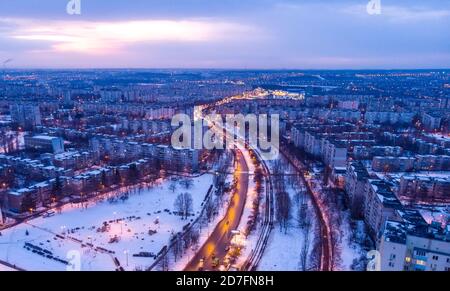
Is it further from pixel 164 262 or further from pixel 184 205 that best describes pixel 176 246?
pixel 184 205

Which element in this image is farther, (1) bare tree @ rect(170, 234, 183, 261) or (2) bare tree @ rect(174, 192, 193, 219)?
(2) bare tree @ rect(174, 192, 193, 219)

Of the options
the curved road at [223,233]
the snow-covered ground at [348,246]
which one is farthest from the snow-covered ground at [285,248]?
the curved road at [223,233]

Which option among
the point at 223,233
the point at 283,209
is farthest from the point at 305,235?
the point at 223,233

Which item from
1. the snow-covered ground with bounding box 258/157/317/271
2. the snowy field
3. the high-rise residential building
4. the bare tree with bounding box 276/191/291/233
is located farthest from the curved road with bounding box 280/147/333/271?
the high-rise residential building

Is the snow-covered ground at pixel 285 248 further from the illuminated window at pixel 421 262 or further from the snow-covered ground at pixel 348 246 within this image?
the illuminated window at pixel 421 262

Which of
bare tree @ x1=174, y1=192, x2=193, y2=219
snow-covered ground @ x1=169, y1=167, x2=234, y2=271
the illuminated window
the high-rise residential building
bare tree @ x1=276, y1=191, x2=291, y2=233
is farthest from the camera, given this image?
the high-rise residential building

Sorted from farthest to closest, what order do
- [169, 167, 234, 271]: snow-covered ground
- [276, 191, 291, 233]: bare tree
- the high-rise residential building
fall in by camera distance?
the high-rise residential building → [276, 191, 291, 233]: bare tree → [169, 167, 234, 271]: snow-covered ground

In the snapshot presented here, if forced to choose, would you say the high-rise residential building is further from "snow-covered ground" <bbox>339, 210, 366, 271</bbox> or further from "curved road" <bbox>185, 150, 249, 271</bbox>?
"snow-covered ground" <bbox>339, 210, 366, 271</bbox>
